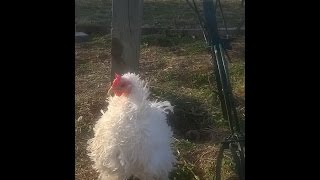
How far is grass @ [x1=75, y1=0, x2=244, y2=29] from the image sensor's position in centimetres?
629

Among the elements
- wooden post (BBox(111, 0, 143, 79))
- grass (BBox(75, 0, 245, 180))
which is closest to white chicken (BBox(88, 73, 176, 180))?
grass (BBox(75, 0, 245, 180))

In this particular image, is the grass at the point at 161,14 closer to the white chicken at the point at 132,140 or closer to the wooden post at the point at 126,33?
the wooden post at the point at 126,33

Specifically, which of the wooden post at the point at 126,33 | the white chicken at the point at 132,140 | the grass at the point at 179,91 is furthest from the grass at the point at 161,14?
the white chicken at the point at 132,140

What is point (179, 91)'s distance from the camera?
390 cm

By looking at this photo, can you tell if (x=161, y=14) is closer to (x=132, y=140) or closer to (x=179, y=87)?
(x=179, y=87)

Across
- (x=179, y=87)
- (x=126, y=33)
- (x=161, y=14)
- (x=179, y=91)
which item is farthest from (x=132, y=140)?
(x=161, y=14)
